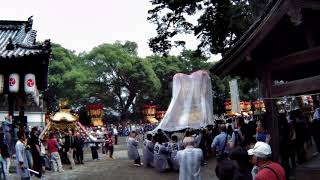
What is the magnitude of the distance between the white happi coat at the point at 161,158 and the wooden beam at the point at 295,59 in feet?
36.7

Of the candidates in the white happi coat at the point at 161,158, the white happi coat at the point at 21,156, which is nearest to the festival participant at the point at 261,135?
the white happi coat at the point at 21,156

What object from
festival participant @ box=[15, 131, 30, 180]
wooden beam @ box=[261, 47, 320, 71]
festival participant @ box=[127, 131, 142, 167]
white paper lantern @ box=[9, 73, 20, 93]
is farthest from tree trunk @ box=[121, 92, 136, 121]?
wooden beam @ box=[261, 47, 320, 71]

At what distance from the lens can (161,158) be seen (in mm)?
20234

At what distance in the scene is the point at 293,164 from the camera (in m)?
13.3

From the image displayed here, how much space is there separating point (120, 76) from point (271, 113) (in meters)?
51.6

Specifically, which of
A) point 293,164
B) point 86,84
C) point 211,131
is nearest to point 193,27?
point 211,131

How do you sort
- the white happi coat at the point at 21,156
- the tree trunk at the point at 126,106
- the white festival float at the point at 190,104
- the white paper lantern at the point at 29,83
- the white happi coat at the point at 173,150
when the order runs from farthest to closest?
the tree trunk at the point at 126,106 → the white festival float at the point at 190,104 → the white happi coat at the point at 173,150 → the white paper lantern at the point at 29,83 → the white happi coat at the point at 21,156

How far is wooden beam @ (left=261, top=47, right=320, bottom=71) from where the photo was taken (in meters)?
8.60

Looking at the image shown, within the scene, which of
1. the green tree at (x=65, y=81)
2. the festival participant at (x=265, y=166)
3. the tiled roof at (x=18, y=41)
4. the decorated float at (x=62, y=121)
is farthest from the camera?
the green tree at (x=65, y=81)

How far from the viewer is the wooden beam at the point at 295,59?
28.2 ft

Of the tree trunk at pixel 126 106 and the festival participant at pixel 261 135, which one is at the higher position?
the tree trunk at pixel 126 106

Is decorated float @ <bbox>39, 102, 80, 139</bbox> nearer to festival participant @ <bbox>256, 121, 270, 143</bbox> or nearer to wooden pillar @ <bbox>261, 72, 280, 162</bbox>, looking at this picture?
festival participant @ <bbox>256, 121, 270, 143</bbox>

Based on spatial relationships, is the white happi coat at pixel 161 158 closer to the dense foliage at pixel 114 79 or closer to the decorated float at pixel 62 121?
the decorated float at pixel 62 121

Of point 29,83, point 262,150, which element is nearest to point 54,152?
point 29,83
